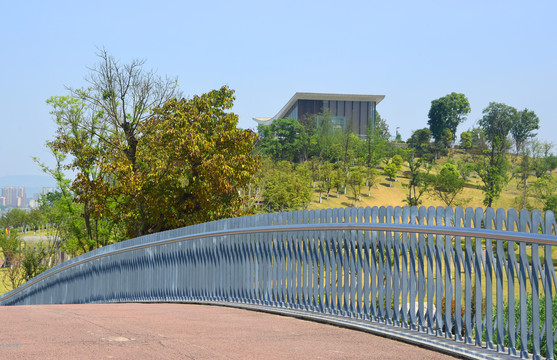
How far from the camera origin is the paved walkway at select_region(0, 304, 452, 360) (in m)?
5.69

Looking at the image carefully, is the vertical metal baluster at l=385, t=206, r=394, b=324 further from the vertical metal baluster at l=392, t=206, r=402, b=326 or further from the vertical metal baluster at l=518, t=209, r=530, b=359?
the vertical metal baluster at l=518, t=209, r=530, b=359

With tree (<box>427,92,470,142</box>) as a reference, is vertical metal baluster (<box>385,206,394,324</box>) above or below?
below

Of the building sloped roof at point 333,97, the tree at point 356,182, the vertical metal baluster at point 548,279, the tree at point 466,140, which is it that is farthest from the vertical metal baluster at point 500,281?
the tree at point 466,140

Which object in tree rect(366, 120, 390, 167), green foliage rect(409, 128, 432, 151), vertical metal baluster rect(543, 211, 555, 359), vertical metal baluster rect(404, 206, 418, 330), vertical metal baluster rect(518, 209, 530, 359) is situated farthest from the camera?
green foliage rect(409, 128, 432, 151)

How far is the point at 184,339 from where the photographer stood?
6.41 m

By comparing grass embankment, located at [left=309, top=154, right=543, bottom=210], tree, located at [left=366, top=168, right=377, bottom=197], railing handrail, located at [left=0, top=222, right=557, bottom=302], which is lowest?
grass embankment, located at [left=309, top=154, right=543, bottom=210]

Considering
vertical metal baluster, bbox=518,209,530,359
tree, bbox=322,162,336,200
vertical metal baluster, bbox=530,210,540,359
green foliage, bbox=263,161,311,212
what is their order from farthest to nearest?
tree, bbox=322,162,336,200 → green foliage, bbox=263,161,311,212 → vertical metal baluster, bbox=518,209,530,359 → vertical metal baluster, bbox=530,210,540,359

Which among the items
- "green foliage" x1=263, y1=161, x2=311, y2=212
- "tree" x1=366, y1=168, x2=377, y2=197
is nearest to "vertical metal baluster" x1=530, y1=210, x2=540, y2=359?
"green foliage" x1=263, y1=161, x2=311, y2=212

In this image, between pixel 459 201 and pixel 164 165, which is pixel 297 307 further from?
pixel 459 201

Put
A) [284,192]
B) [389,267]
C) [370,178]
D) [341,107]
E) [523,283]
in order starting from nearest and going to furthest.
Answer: [523,283], [389,267], [284,192], [370,178], [341,107]

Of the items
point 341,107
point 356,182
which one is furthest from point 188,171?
point 341,107

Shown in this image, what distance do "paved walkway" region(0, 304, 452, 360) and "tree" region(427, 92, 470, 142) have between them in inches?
5303

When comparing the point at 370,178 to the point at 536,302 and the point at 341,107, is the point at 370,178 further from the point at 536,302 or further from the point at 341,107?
the point at 536,302

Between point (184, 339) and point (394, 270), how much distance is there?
236 centimetres
